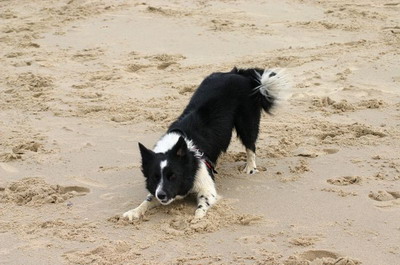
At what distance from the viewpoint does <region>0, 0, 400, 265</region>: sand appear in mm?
4883

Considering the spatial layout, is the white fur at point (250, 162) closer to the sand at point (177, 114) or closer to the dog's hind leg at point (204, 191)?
the sand at point (177, 114)

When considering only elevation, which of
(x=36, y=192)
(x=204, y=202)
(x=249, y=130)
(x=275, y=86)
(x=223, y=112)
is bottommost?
(x=36, y=192)

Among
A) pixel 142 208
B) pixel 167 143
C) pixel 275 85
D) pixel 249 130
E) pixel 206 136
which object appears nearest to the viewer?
pixel 142 208

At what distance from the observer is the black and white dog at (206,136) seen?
547 centimetres

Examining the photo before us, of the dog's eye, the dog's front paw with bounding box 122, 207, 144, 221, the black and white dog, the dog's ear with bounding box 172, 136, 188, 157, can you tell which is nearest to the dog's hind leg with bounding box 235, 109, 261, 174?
the black and white dog

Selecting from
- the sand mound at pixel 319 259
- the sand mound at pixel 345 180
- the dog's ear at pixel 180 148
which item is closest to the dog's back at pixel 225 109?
the dog's ear at pixel 180 148

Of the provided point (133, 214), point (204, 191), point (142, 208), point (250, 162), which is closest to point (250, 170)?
point (250, 162)

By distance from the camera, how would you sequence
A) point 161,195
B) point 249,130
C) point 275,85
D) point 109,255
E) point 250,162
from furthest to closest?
1. point 275,85
2. point 249,130
3. point 250,162
4. point 161,195
5. point 109,255

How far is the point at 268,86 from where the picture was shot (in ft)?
21.4

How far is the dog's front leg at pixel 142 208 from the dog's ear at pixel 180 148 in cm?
44

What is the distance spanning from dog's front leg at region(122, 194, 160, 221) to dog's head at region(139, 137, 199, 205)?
0.08m

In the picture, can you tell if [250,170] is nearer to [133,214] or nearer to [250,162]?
[250,162]

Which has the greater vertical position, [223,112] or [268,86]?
[268,86]

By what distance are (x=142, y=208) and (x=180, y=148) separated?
61 cm
